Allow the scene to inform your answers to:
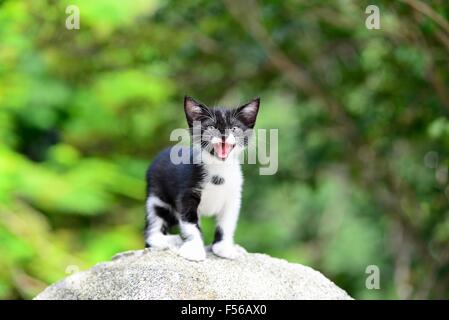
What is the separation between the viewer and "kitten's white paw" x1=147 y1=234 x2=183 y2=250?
518 cm

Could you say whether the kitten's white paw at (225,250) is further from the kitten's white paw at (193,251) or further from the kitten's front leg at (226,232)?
the kitten's white paw at (193,251)

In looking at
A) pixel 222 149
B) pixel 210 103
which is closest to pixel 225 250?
pixel 222 149

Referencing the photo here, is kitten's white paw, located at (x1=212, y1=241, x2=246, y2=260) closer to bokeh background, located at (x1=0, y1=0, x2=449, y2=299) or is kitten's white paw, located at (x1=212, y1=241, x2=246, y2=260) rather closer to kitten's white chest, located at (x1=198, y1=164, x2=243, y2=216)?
kitten's white chest, located at (x1=198, y1=164, x2=243, y2=216)

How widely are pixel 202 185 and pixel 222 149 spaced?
0.35 meters

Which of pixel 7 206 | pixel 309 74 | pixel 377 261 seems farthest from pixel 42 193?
pixel 377 261

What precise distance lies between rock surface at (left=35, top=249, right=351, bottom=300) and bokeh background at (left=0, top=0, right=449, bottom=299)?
2960 mm

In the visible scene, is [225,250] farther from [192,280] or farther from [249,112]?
[249,112]

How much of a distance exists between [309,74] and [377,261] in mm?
4648

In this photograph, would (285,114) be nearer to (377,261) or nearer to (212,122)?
(377,261)

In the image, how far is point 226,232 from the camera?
5125 mm

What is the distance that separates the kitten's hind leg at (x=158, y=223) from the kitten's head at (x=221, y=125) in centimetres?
67

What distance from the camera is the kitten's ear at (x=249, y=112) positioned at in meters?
4.71

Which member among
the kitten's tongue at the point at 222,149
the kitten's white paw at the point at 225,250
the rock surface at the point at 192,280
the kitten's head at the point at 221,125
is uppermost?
the kitten's head at the point at 221,125

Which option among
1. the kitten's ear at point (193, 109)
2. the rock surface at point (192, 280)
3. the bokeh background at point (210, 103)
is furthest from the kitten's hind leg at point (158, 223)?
the bokeh background at point (210, 103)
